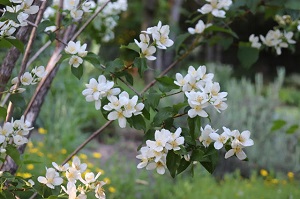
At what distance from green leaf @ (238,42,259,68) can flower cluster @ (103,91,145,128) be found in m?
0.98

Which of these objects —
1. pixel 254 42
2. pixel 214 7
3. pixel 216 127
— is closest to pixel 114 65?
pixel 214 7

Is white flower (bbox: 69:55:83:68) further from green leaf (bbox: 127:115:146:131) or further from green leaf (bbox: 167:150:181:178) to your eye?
green leaf (bbox: 167:150:181:178)

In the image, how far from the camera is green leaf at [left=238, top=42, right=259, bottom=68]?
2191mm

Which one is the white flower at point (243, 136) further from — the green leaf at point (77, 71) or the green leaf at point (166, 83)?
the green leaf at point (77, 71)

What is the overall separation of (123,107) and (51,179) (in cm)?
27

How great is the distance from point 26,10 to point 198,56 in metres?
14.5

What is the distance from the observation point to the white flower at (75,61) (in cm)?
146

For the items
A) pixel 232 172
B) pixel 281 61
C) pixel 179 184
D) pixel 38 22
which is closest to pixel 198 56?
pixel 281 61

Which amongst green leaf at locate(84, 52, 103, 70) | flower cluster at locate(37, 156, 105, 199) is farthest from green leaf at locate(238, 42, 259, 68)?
flower cluster at locate(37, 156, 105, 199)

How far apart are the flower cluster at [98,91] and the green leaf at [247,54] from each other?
98 centimetres

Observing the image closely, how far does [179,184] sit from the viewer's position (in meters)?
3.68

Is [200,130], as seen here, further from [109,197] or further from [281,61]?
[281,61]

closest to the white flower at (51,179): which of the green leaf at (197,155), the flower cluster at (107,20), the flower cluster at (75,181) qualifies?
the flower cluster at (75,181)

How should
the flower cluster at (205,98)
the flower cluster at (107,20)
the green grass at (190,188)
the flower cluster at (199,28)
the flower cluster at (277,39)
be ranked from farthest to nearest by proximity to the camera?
the green grass at (190,188), the flower cluster at (107,20), the flower cluster at (277,39), the flower cluster at (199,28), the flower cluster at (205,98)
